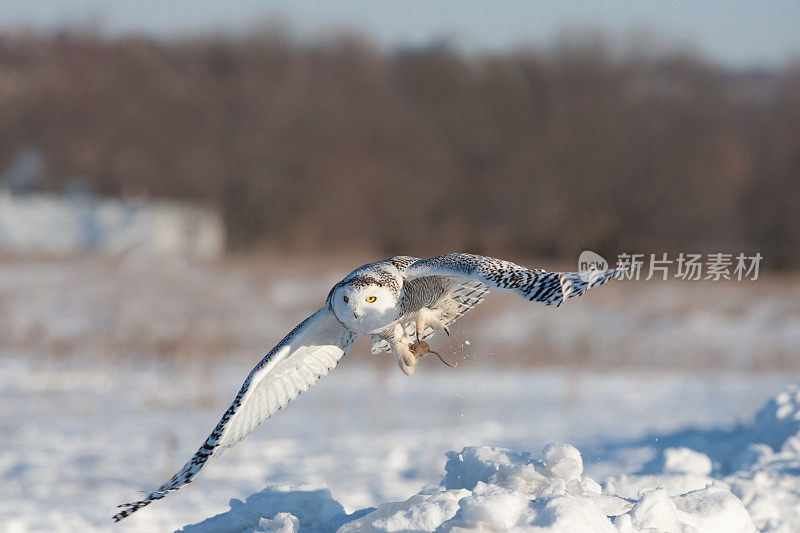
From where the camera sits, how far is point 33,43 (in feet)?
113

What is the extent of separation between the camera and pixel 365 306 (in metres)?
4.64

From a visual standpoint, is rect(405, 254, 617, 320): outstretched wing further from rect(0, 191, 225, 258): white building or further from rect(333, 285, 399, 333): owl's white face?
rect(0, 191, 225, 258): white building

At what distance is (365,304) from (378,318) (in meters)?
0.11

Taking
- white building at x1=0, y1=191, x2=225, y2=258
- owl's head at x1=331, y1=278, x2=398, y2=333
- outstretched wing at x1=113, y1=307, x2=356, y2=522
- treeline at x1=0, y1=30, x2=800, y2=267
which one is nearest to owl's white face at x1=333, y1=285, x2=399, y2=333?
owl's head at x1=331, y1=278, x2=398, y2=333

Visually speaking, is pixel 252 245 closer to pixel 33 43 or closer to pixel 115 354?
pixel 33 43

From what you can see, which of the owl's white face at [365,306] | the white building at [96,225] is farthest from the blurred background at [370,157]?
the owl's white face at [365,306]

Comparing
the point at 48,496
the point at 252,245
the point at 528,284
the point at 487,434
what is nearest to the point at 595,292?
the point at 487,434

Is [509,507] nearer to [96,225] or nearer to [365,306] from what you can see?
[365,306]

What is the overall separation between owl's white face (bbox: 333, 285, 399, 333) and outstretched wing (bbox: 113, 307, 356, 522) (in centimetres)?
21

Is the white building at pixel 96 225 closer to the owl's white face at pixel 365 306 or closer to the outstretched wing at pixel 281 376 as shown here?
the outstretched wing at pixel 281 376

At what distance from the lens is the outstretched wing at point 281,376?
4.51 metres

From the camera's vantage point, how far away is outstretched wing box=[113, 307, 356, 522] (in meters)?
4.51

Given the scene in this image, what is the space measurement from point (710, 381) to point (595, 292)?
4.30 metres

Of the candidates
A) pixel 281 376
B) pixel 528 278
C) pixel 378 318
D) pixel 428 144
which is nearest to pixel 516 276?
pixel 528 278
